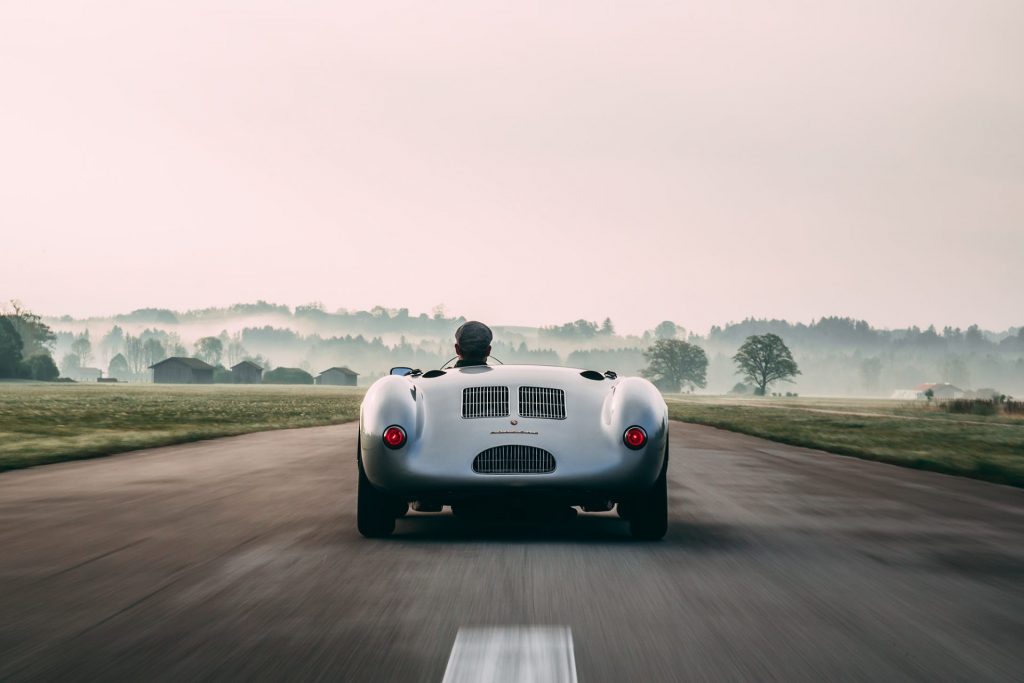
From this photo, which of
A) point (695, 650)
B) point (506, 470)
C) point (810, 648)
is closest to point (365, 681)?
point (695, 650)

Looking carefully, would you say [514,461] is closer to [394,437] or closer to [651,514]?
[394,437]

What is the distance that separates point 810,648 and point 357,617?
211 centimetres

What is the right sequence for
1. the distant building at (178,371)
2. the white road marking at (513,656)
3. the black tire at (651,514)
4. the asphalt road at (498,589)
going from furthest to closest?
the distant building at (178,371) → the black tire at (651,514) → the asphalt road at (498,589) → the white road marking at (513,656)

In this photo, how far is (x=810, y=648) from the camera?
4.62 meters

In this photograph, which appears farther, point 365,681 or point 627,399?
point 627,399

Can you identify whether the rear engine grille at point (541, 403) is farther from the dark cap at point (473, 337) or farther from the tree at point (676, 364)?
the tree at point (676, 364)

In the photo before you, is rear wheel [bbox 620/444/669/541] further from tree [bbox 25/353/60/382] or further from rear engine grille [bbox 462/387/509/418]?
tree [bbox 25/353/60/382]

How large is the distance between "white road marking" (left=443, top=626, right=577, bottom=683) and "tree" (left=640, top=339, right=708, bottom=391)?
578ft

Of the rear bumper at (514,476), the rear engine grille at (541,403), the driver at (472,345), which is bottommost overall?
the rear bumper at (514,476)

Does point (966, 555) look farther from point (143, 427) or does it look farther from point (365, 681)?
point (143, 427)

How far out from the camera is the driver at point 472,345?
870cm

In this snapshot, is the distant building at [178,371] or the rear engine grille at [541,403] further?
the distant building at [178,371]

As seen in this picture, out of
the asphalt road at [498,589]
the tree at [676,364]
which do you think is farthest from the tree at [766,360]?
the asphalt road at [498,589]

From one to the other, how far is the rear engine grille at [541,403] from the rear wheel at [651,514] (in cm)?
88
